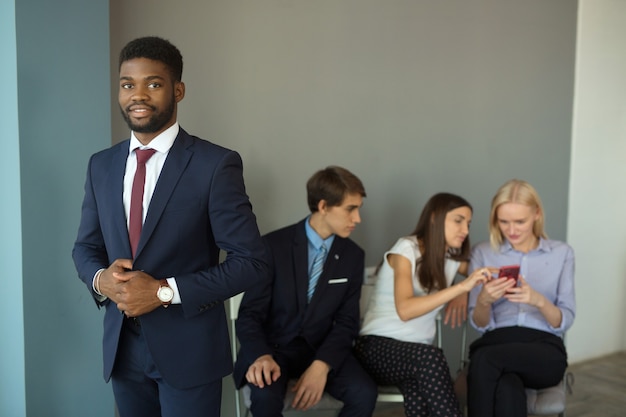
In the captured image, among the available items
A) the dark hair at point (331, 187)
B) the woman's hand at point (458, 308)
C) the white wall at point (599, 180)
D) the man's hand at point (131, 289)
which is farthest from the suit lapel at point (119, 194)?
the white wall at point (599, 180)

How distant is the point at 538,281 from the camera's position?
11.7 ft

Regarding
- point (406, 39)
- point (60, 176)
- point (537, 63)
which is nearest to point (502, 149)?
point (537, 63)

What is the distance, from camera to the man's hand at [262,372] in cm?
289

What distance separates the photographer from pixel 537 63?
4953mm

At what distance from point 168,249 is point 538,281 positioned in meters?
2.31

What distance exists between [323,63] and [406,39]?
67 centimetres

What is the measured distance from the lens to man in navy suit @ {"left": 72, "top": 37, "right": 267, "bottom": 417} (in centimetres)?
190

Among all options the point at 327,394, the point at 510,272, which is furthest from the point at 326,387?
the point at 510,272

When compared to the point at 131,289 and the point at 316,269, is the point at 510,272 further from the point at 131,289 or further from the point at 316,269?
the point at 131,289

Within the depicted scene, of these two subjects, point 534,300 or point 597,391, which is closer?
point 534,300

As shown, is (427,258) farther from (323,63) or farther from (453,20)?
(453,20)

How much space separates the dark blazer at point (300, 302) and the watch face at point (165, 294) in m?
1.27

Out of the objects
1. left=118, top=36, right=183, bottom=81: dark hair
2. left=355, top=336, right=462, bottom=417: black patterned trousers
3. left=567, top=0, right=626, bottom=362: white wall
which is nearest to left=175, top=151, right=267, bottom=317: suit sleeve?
left=118, top=36, right=183, bottom=81: dark hair

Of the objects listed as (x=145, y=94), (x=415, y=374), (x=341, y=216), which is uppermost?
(x=145, y=94)
